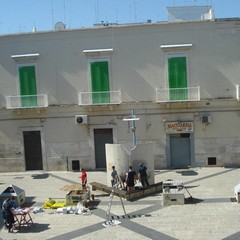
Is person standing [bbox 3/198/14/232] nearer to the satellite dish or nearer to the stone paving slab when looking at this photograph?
the stone paving slab

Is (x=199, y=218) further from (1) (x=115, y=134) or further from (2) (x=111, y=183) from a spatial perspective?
(1) (x=115, y=134)

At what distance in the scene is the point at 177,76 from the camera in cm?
2461

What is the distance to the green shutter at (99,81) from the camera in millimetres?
25031

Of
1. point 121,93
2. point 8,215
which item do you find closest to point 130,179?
point 8,215

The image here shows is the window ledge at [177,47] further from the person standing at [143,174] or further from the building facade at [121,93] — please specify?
the person standing at [143,174]

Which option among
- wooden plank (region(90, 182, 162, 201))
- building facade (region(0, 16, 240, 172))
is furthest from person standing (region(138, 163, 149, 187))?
building facade (region(0, 16, 240, 172))

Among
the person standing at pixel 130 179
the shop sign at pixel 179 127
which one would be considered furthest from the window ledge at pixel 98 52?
the person standing at pixel 130 179

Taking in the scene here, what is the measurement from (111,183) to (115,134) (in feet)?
20.9

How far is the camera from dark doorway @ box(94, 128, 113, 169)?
84.7 feet

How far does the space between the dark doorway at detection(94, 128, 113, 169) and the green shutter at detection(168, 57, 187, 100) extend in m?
4.67

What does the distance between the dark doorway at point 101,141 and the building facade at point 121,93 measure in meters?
0.06

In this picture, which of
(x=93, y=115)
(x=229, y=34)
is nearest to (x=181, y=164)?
(x=93, y=115)

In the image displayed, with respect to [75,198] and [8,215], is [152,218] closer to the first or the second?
[75,198]

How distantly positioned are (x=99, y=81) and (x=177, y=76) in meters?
4.80
